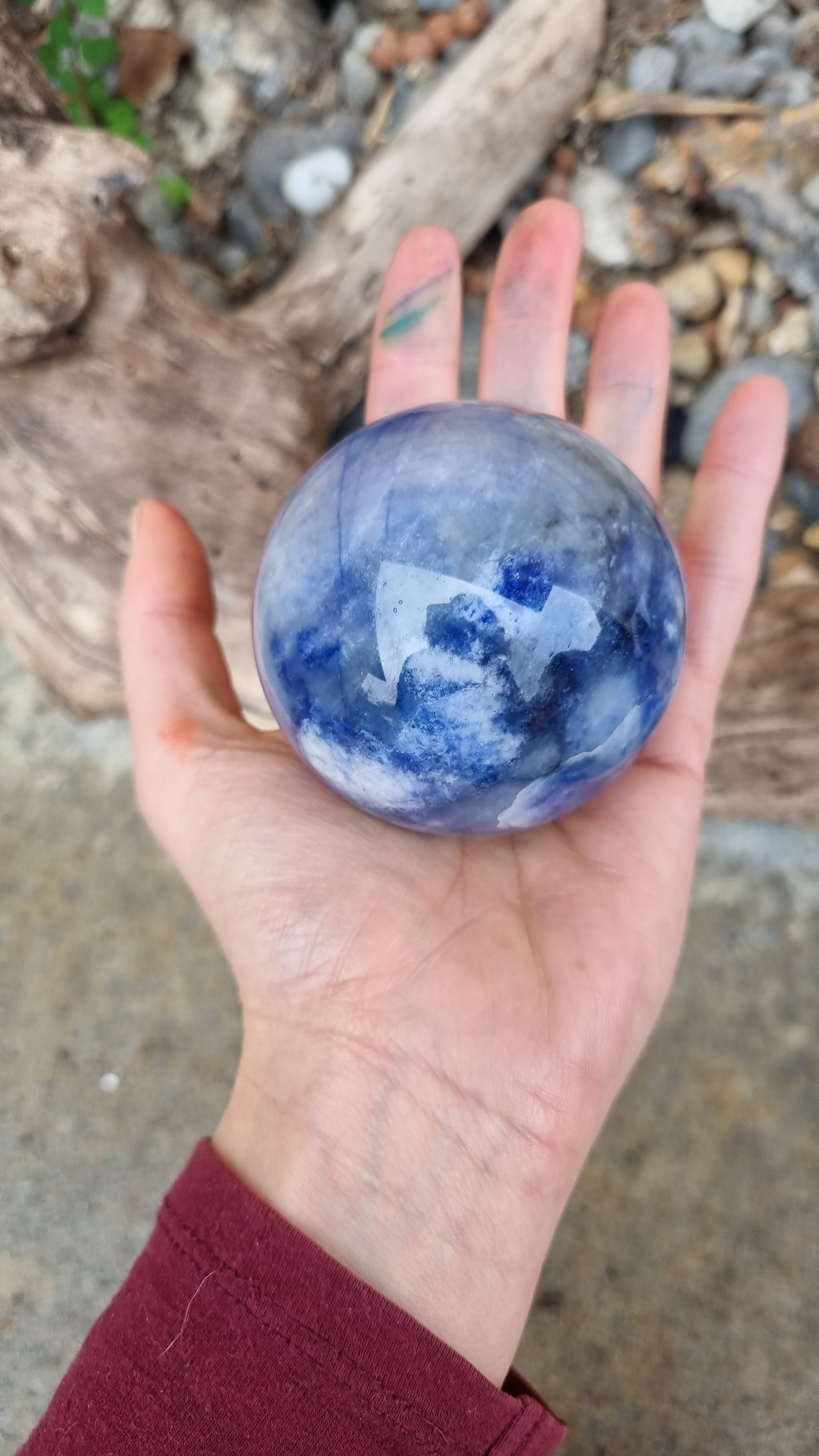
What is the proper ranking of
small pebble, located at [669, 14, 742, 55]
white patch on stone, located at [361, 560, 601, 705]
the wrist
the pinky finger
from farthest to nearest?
small pebble, located at [669, 14, 742, 55], the pinky finger, the wrist, white patch on stone, located at [361, 560, 601, 705]

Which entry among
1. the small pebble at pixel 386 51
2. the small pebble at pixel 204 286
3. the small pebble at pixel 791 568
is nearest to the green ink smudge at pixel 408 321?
the small pebble at pixel 204 286

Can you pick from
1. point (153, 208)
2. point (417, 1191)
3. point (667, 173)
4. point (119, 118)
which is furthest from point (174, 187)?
point (417, 1191)

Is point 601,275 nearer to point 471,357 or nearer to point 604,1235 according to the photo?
point 471,357

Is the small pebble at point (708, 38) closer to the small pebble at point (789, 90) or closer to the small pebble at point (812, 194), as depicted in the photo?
the small pebble at point (789, 90)

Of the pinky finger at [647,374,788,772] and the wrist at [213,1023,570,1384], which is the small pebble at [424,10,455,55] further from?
the wrist at [213,1023,570,1384]

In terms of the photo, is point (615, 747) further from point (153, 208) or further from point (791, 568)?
point (153, 208)

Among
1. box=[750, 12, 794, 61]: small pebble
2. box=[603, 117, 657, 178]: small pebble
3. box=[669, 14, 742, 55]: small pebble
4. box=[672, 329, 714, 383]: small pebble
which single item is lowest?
box=[672, 329, 714, 383]: small pebble

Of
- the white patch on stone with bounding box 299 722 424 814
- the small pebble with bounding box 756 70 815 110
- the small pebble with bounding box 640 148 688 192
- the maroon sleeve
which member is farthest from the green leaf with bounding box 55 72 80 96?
the maroon sleeve
